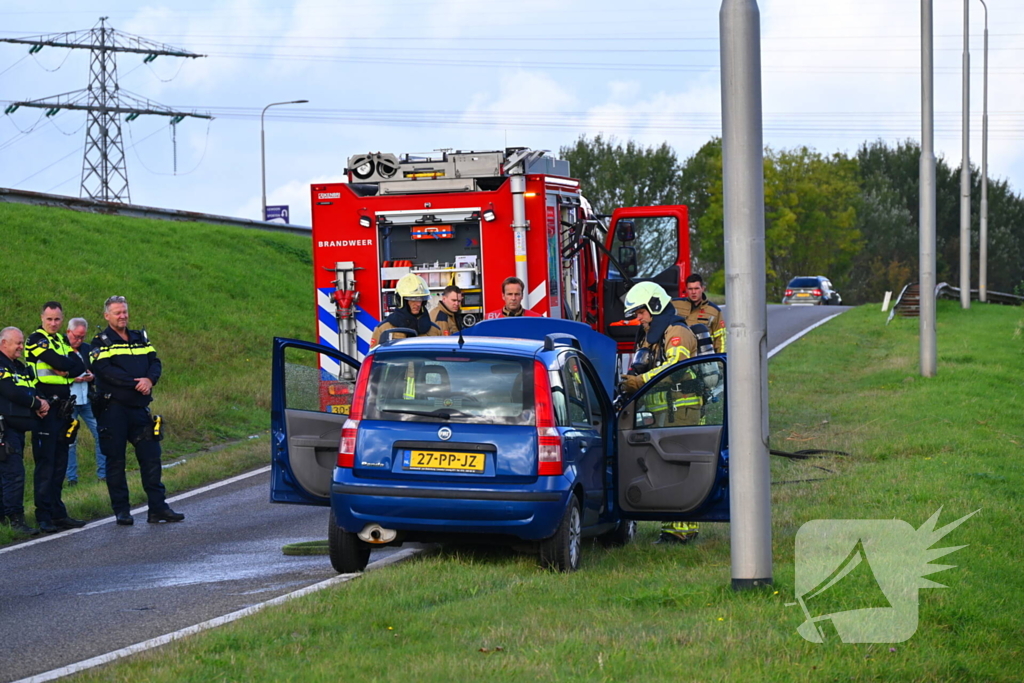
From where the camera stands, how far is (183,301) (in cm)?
2708

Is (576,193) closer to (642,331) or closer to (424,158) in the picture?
(424,158)

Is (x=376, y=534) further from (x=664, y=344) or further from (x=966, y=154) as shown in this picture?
(x=966, y=154)

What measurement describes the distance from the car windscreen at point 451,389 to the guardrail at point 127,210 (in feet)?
70.6

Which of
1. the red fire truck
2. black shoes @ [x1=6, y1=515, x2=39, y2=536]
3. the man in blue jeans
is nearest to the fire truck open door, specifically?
the red fire truck

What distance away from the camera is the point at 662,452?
9.02 metres

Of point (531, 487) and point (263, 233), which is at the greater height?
point (263, 233)

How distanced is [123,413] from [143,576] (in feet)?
9.72

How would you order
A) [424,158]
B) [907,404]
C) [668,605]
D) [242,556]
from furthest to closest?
[907,404] < [424,158] < [242,556] < [668,605]

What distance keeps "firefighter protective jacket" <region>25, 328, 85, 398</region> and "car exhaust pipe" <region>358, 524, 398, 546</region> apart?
191 inches

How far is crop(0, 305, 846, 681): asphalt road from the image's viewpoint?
283 inches

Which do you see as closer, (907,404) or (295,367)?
(295,367)

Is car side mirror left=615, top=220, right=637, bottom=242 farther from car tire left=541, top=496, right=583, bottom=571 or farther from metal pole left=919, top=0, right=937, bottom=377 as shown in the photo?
car tire left=541, top=496, right=583, bottom=571

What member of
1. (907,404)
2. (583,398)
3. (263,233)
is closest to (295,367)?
(583,398)

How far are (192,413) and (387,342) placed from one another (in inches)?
403
